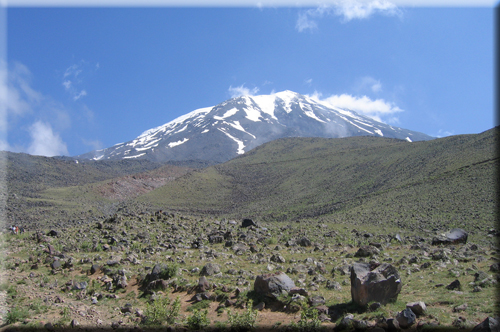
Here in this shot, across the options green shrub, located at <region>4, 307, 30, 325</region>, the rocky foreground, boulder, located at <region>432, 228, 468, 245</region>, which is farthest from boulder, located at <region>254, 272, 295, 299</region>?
boulder, located at <region>432, 228, 468, 245</region>

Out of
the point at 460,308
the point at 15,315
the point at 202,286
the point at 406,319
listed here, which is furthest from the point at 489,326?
the point at 15,315

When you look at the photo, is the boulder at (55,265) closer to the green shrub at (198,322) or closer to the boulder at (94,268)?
the boulder at (94,268)

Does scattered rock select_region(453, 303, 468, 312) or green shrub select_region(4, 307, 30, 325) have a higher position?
scattered rock select_region(453, 303, 468, 312)

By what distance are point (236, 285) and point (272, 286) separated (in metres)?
1.77

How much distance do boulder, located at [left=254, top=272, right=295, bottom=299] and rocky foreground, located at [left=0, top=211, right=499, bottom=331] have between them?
1.2 inches

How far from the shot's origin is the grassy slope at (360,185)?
3360 centimetres

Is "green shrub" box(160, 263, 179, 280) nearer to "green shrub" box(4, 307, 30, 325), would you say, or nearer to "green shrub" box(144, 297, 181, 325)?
"green shrub" box(144, 297, 181, 325)

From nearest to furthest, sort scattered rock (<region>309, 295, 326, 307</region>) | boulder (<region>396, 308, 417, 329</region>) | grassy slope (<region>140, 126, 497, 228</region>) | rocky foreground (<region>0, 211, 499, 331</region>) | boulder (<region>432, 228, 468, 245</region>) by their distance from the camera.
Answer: boulder (<region>396, 308, 417, 329</region>) < rocky foreground (<region>0, 211, 499, 331</region>) < scattered rock (<region>309, 295, 326, 307</region>) < boulder (<region>432, 228, 468, 245</region>) < grassy slope (<region>140, 126, 497, 228</region>)

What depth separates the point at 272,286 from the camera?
912cm

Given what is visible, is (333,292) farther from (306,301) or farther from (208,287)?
(208,287)

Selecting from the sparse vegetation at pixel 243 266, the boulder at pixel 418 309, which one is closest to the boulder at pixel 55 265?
the sparse vegetation at pixel 243 266

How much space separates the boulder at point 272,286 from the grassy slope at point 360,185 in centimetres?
2453

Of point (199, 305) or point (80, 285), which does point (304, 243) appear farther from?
point (80, 285)

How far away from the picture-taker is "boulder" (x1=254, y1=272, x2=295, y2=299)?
9.04m
